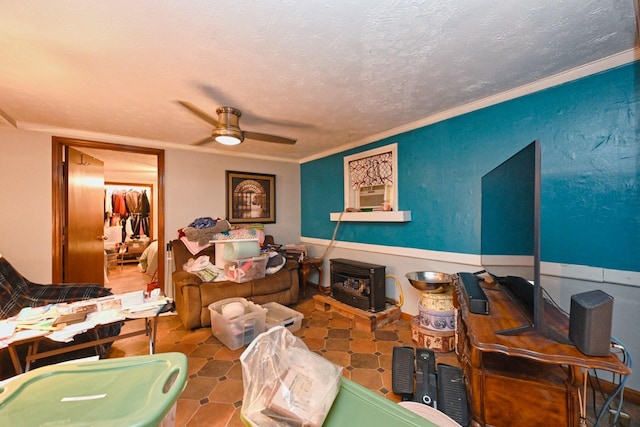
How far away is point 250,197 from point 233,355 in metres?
2.47

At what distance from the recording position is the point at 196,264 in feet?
9.82

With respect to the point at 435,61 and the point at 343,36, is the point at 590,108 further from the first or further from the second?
the point at 343,36

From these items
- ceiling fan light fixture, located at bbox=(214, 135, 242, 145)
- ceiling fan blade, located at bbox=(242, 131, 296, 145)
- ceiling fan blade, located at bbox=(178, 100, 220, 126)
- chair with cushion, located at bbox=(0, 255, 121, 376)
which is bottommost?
chair with cushion, located at bbox=(0, 255, 121, 376)

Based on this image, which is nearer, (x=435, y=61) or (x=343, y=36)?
(x=343, y=36)

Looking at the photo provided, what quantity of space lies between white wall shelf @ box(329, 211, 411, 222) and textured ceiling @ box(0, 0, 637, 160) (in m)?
1.11

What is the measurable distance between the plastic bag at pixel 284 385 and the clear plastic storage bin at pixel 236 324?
1.65 m

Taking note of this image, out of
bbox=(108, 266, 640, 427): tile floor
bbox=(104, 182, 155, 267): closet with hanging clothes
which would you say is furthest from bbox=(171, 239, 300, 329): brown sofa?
bbox=(104, 182, 155, 267): closet with hanging clothes

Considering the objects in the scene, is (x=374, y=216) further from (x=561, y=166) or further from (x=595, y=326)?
(x=595, y=326)

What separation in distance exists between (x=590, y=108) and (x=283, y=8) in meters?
2.15

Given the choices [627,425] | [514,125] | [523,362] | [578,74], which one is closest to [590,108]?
[578,74]

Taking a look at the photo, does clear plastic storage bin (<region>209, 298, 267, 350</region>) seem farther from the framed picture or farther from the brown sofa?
the framed picture

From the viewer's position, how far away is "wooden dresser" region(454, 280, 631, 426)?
106 centimetres

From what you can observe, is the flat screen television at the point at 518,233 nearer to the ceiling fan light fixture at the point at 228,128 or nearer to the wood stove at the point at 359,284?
the wood stove at the point at 359,284

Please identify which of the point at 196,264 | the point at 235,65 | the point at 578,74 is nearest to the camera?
the point at 235,65
